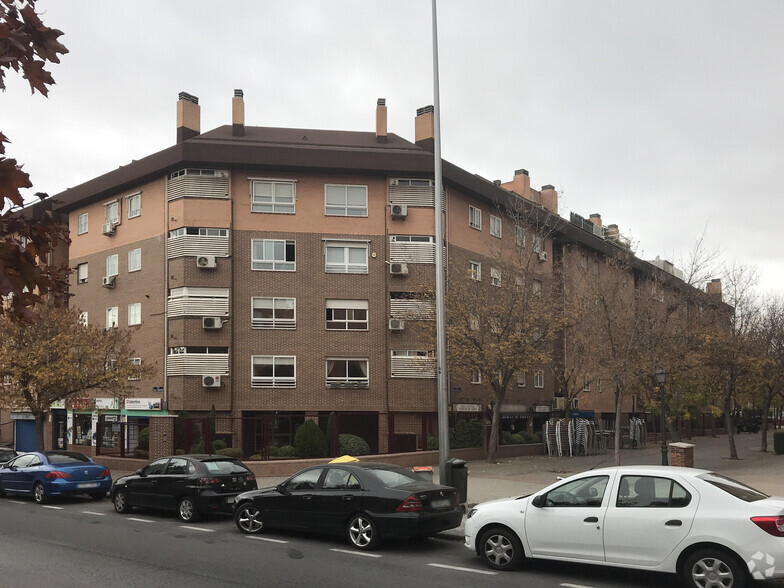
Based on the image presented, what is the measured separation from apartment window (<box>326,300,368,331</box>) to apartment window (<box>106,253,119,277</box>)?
1071 cm

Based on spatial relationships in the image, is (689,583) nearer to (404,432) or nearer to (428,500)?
(428,500)

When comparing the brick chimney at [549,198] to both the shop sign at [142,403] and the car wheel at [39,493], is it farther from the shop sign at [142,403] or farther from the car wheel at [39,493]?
the car wheel at [39,493]

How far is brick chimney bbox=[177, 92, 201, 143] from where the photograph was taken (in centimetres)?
3353

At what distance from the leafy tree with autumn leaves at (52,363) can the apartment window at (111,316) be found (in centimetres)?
669

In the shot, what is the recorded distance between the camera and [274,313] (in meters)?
31.7

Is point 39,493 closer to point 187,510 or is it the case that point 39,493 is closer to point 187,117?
point 187,510

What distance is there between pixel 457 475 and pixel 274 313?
1798cm

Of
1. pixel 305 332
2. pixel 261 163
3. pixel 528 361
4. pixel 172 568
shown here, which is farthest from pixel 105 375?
pixel 172 568

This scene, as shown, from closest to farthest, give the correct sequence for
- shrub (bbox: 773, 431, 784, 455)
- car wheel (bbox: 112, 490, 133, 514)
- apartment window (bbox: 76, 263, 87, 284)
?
car wheel (bbox: 112, 490, 133, 514), shrub (bbox: 773, 431, 784, 455), apartment window (bbox: 76, 263, 87, 284)

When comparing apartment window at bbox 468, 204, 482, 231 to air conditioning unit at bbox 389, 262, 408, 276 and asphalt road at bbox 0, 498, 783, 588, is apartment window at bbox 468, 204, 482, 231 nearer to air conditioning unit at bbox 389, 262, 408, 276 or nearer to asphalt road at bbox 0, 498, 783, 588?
air conditioning unit at bbox 389, 262, 408, 276

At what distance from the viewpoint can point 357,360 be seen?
32.0m

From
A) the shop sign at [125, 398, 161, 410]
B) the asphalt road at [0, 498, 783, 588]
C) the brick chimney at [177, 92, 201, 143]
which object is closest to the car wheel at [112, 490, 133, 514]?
the asphalt road at [0, 498, 783, 588]

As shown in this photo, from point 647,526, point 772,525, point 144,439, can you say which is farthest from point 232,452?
point 772,525

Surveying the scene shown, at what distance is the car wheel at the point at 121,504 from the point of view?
16.7 metres
